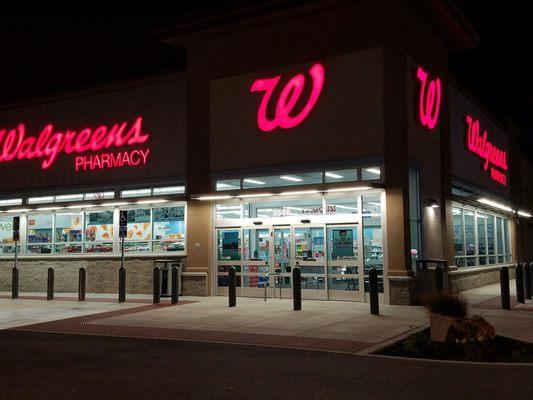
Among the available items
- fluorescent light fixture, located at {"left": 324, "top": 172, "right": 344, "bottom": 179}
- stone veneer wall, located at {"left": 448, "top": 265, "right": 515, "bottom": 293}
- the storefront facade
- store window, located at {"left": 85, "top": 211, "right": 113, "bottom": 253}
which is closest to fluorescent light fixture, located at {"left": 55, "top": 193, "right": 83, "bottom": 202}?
the storefront facade

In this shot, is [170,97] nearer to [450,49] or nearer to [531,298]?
[450,49]

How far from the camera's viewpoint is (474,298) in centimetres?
1958

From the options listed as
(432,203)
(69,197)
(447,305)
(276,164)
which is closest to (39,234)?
(69,197)

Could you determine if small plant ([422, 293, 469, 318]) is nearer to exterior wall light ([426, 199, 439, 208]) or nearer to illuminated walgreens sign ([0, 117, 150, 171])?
exterior wall light ([426, 199, 439, 208])

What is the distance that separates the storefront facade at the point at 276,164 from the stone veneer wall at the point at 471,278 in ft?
0.38

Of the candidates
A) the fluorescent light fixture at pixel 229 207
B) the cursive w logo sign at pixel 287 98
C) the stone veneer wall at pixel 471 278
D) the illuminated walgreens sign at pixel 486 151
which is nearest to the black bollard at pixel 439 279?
the stone veneer wall at pixel 471 278

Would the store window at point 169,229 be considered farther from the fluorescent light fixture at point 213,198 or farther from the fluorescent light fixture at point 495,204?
the fluorescent light fixture at point 495,204

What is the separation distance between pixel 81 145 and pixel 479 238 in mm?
17146

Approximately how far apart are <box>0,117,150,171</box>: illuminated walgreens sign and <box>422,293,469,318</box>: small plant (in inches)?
565

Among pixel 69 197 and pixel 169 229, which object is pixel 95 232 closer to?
pixel 69 197

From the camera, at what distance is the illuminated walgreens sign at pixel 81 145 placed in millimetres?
23125

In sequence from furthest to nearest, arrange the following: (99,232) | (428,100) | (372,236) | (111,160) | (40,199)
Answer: (40,199), (99,232), (111,160), (428,100), (372,236)

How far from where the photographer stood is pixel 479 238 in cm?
2641

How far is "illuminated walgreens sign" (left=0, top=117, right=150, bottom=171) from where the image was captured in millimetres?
23125
